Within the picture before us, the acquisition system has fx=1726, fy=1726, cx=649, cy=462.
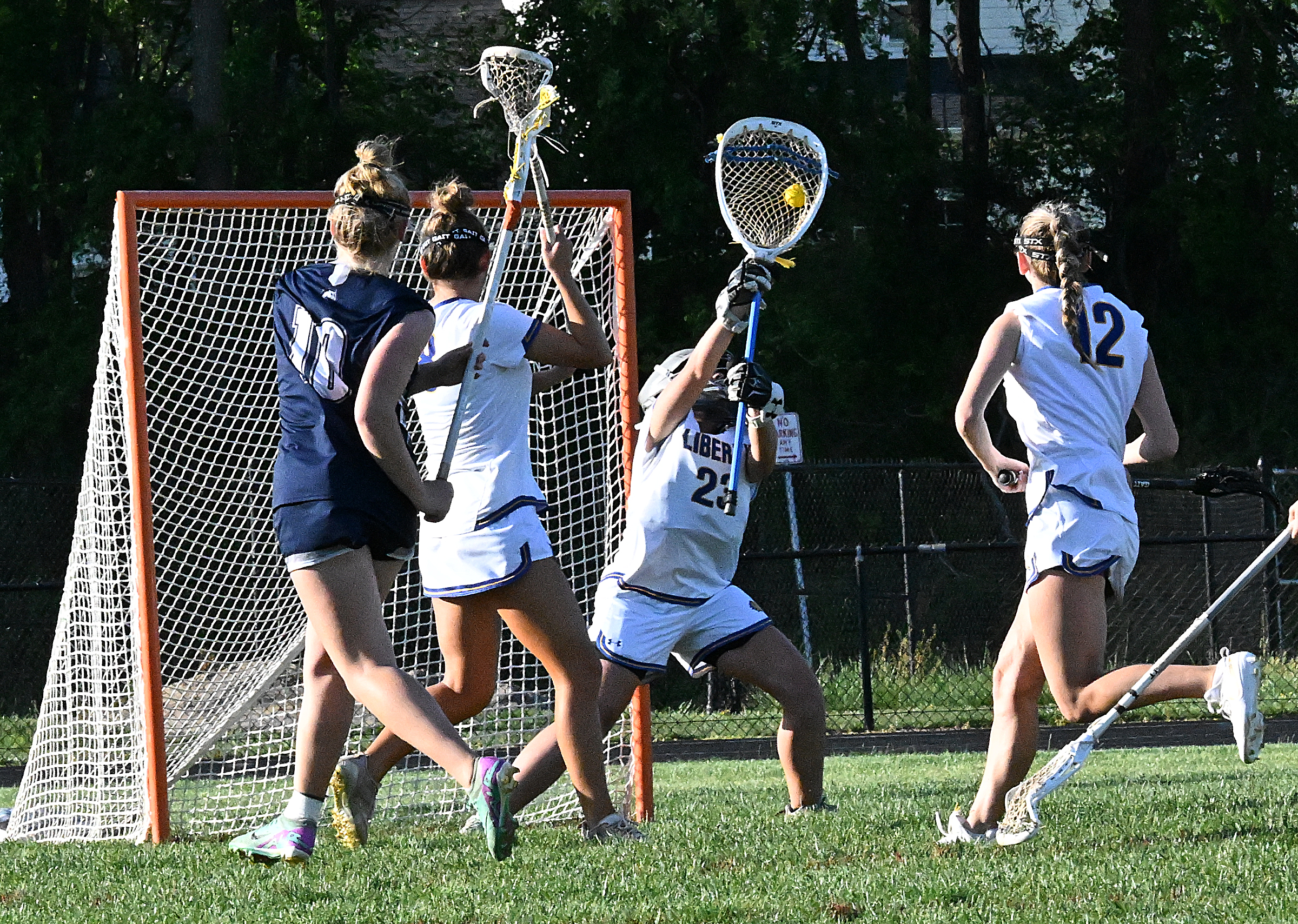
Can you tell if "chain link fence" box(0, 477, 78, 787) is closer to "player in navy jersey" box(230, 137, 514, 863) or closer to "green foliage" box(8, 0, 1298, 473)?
"green foliage" box(8, 0, 1298, 473)

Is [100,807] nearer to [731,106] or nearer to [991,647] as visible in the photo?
[991,647]

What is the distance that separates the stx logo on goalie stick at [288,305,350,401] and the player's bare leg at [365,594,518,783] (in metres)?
0.85

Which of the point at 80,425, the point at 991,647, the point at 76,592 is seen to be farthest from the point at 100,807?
the point at 80,425

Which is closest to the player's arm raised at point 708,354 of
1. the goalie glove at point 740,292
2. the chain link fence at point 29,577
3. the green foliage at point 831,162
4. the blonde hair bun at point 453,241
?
the goalie glove at point 740,292

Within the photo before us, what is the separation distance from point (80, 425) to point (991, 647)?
10536 millimetres

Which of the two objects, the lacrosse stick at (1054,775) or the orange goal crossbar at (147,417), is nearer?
the lacrosse stick at (1054,775)

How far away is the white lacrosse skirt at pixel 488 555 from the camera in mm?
5301

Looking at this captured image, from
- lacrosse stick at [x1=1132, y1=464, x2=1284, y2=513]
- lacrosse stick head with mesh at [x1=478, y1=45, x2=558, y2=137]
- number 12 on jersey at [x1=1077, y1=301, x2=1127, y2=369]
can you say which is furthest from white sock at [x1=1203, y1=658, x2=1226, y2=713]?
lacrosse stick head with mesh at [x1=478, y1=45, x2=558, y2=137]

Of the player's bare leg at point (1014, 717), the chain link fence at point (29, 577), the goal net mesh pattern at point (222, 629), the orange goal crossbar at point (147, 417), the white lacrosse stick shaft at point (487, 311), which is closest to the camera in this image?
the player's bare leg at point (1014, 717)

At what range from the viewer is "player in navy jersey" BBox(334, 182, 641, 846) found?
210 inches

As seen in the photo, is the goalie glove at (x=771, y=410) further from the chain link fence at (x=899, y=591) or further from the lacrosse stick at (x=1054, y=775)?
the chain link fence at (x=899, y=591)

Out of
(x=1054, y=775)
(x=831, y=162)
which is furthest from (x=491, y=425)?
(x=831, y=162)

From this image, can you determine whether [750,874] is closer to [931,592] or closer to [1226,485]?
[1226,485]

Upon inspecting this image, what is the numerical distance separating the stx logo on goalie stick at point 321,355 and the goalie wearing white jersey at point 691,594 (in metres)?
1.35
